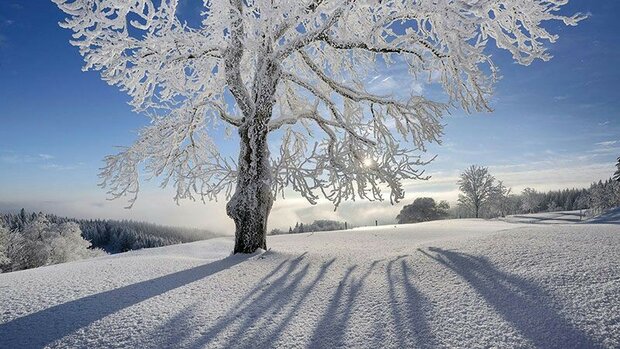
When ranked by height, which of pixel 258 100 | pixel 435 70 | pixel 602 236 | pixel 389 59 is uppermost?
pixel 389 59

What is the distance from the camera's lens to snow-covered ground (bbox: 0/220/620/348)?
323 cm

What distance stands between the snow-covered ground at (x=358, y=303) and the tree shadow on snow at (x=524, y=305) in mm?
13

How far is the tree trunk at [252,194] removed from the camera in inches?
320

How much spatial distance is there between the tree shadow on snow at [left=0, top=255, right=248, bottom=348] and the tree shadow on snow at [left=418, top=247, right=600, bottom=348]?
431 centimetres

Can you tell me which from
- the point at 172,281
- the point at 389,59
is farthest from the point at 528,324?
the point at 389,59

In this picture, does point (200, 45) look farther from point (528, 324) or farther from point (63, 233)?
point (63, 233)

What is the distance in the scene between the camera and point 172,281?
575 cm

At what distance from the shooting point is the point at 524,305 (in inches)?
141

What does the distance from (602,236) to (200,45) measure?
8.89 m

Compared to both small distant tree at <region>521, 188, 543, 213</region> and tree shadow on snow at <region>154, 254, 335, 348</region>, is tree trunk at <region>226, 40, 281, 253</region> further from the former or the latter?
small distant tree at <region>521, 188, 543, 213</region>

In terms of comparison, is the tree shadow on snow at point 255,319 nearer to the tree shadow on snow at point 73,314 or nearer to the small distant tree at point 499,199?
the tree shadow on snow at point 73,314

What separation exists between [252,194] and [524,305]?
5833mm

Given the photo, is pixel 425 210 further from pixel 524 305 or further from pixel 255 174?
pixel 524 305

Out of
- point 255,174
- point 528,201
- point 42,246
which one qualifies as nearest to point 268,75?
point 255,174
